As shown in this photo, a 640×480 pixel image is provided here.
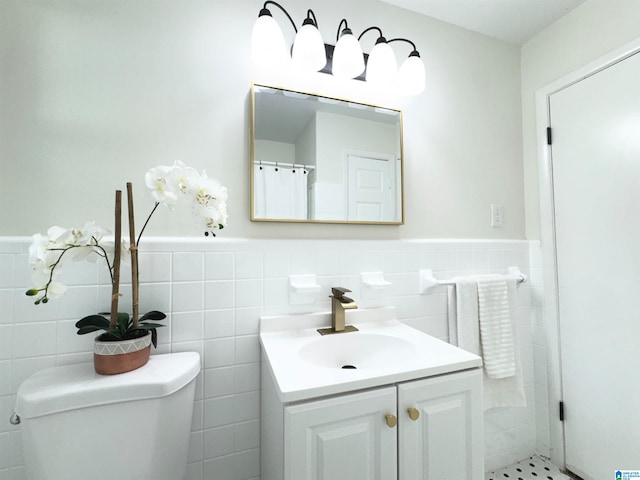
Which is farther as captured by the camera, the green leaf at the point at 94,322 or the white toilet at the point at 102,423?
the green leaf at the point at 94,322

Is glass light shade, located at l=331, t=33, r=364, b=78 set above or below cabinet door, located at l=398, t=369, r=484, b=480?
above

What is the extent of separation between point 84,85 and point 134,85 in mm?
141

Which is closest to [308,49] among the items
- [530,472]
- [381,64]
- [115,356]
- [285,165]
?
[381,64]

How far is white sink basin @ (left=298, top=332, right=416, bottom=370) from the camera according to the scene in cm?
98

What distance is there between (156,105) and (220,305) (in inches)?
28.6

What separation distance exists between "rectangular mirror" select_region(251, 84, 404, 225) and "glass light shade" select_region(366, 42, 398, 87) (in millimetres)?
113

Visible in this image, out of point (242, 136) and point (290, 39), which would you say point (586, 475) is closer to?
point (242, 136)

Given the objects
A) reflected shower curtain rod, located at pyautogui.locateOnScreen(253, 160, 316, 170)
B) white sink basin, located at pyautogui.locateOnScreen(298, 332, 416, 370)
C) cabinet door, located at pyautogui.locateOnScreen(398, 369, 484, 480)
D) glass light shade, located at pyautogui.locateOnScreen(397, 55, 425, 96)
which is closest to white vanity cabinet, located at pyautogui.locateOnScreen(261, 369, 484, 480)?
cabinet door, located at pyautogui.locateOnScreen(398, 369, 484, 480)

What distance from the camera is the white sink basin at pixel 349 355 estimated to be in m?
0.69

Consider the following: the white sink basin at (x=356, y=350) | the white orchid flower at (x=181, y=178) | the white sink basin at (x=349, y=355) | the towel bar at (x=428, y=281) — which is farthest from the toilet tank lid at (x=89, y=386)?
the towel bar at (x=428, y=281)

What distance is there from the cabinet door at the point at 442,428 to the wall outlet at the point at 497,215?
89 cm

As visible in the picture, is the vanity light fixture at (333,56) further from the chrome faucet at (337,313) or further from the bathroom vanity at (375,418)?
the bathroom vanity at (375,418)

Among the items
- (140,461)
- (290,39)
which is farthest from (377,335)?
(290,39)

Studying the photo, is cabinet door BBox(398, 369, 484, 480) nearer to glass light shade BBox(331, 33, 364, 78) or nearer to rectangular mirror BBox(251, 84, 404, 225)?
rectangular mirror BBox(251, 84, 404, 225)
